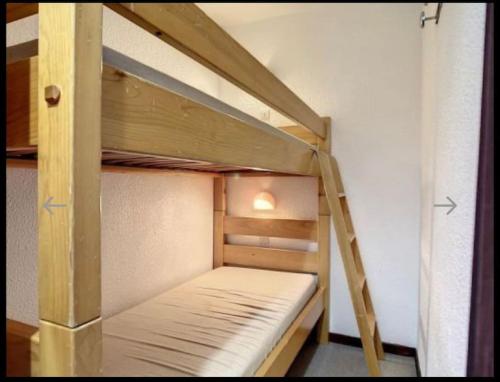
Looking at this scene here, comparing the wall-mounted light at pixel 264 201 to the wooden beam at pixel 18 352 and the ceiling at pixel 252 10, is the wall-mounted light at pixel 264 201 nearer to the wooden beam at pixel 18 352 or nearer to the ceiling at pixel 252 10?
the ceiling at pixel 252 10

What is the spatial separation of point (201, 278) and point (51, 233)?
1767 millimetres

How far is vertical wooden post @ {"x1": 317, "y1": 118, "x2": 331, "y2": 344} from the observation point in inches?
92.3

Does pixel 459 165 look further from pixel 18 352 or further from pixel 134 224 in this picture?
pixel 134 224

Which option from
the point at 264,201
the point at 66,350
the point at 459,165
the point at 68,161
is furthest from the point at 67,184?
the point at 264,201

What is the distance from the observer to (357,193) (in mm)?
2299

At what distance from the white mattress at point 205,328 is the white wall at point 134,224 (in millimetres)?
154

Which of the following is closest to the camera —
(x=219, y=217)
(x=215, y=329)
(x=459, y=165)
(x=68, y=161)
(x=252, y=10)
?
(x=68, y=161)

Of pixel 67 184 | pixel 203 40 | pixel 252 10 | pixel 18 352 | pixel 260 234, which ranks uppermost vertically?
pixel 252 10

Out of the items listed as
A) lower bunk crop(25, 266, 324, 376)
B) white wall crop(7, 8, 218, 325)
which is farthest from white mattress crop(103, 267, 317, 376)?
white wall crop(7, 8, 218, 325)

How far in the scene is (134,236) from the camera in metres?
1.82

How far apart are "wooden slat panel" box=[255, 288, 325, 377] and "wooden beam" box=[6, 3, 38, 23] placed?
1330 mm

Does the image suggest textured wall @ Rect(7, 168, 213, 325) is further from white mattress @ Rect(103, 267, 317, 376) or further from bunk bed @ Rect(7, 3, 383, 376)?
bunk bed @ Rect(7, 3, 383, 376)

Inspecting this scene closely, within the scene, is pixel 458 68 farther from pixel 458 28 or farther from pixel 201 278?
pixel 201 278

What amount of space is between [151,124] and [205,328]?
1.03 metres
